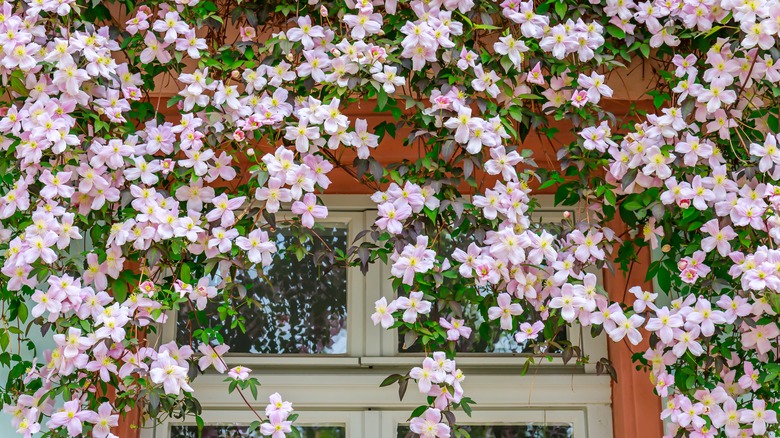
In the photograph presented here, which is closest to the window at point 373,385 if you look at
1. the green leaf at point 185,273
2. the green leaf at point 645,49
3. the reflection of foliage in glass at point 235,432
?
the reflection of foliage in glass at point 235,432

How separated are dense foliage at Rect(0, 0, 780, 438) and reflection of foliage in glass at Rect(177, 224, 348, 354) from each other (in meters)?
0.27

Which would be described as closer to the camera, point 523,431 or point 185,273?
point 185,273

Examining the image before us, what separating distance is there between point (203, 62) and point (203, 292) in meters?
0.58

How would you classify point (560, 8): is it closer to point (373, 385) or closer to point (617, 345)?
point (617, 345)

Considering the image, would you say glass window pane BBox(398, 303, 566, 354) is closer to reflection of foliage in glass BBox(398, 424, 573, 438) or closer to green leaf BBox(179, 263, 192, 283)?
Result: reflection of foliage in glass BBox(398, 424, 573, 438)

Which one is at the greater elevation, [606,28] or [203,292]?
[606,28]

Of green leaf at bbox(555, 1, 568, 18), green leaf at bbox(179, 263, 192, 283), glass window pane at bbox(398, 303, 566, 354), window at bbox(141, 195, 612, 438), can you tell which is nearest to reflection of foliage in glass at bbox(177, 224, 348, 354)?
window at bbox(141, 195, 612, 438)

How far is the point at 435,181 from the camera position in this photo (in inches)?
96.7

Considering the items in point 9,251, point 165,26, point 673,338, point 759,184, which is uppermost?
point 165,26

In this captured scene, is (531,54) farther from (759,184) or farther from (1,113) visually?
(1,113)

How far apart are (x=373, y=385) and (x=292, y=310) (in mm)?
336

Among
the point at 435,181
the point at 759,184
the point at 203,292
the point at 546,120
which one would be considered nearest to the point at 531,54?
the point at 546,120

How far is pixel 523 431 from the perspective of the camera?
9.06 ft

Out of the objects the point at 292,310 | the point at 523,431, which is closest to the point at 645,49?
the point at 523,431
